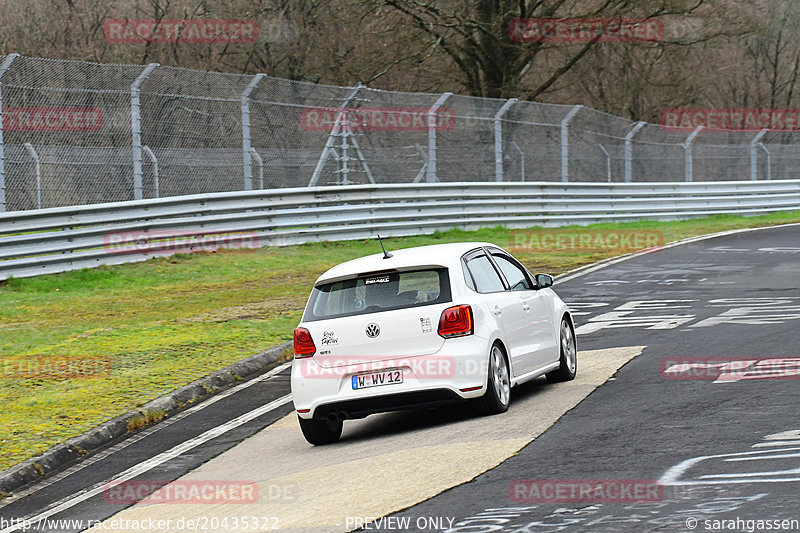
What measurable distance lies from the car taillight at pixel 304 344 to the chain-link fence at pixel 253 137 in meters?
11.1

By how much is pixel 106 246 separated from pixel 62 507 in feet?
42.5

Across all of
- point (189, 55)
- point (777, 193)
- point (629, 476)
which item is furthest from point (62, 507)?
point (189, 55)

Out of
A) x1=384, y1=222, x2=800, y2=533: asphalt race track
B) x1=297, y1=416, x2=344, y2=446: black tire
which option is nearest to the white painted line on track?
x1=297, y1=416, x2=344, y2=446: black tire

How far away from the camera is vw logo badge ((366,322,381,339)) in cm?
898

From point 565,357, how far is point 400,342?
7.46 feet

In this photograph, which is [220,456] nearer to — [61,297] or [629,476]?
[629,476]

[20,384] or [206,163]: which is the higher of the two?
[206,163]

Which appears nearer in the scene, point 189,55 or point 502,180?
point 502,180

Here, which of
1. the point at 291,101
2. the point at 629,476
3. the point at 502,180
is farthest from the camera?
the point at 502,180

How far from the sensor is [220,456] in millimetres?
8750

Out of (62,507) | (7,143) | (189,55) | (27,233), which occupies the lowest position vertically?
(62,507)

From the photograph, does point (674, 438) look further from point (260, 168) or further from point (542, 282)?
point (260, 168)

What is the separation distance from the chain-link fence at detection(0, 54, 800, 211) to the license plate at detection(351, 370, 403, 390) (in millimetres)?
11634

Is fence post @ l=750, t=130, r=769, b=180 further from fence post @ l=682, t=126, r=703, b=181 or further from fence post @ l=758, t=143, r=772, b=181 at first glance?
fence post @ l=682, t=126, r=703, b=181
